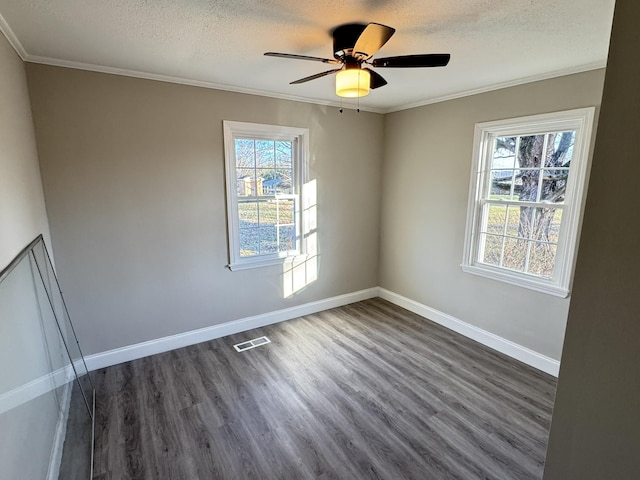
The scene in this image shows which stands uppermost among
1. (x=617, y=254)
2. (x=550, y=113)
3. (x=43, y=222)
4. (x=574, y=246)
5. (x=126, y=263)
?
(x=550, y=113)

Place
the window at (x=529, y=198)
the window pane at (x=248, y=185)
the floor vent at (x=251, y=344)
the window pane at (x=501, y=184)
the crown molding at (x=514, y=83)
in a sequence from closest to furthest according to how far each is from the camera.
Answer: the crown molding at (x=514, y=83), the window at (x=529, y=198), the window pane at (x=501, y=184), the floor vent at (x=251, y=344), the window pane at (x=248, y=185)

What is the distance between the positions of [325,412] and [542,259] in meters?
2.32

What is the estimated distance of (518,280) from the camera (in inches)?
120

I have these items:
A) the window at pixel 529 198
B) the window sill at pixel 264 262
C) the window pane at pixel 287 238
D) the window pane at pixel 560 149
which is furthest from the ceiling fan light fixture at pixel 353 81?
the window sill at pixel 264 262

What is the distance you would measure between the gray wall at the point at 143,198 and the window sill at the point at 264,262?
66 mm

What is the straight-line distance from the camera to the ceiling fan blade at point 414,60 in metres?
1.81

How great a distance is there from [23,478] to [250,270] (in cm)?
246

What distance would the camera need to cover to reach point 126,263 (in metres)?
2.89

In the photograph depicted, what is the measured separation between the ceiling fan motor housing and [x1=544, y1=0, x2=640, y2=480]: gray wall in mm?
1453

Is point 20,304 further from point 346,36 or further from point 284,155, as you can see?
point 284,155

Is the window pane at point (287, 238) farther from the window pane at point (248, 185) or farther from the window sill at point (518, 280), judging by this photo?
the window sill at point (518, 280)

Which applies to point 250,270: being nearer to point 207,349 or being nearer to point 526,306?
point 207,349

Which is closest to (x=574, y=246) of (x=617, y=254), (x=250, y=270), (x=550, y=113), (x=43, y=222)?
(x=550, y=113)

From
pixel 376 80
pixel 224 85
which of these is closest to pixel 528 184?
pixel 376 80
